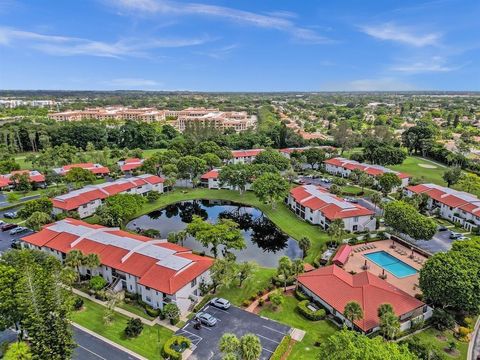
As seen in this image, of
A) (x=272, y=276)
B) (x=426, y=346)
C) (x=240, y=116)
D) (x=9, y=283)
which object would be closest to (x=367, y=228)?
(x=272, y=276)

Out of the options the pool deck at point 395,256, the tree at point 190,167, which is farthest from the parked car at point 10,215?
the pool deck at point 395,256

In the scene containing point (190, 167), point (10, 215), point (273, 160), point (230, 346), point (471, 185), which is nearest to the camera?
point (230, 346)

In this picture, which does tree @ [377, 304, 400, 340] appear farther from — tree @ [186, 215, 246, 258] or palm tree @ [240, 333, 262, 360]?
tree @ [186, 215, 246, 258]

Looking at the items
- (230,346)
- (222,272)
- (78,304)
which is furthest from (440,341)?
(78,304)

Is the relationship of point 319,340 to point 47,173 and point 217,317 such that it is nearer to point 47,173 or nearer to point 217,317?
point 217,317

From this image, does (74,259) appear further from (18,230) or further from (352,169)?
(352,169)

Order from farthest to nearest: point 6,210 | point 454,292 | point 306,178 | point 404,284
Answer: point 306,178, point 6,210, point 404,284, point 454,292

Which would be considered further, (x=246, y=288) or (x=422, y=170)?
(x=422, y=170)
